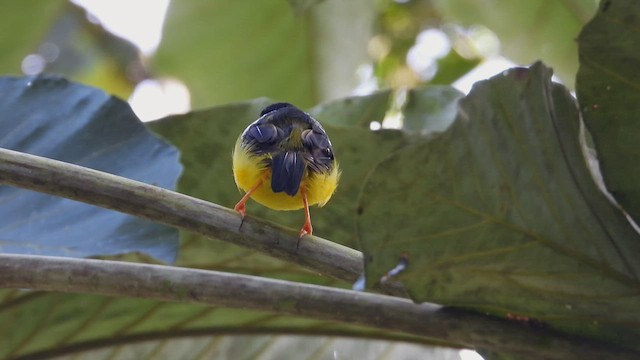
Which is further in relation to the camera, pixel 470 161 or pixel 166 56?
pixel 166 56

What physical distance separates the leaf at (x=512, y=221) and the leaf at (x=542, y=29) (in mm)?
1205

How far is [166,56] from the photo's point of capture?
9.84 feet

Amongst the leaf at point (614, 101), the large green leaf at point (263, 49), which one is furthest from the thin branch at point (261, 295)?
the large green leaf at point (263, 49)

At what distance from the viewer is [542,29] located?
2.44 m

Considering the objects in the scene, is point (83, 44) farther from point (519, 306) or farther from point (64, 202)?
point (519, 306)

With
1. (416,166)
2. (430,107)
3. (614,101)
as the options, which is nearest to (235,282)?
(416,166)

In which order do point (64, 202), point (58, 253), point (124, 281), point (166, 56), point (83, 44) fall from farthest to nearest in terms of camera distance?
point (83, 44)
point (166, 56)
point (64, 202)
point (58, 253)
point (124, 281)

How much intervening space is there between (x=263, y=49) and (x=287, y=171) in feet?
4.36

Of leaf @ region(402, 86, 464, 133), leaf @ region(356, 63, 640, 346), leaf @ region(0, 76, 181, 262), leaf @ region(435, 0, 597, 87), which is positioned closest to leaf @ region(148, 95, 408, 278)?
leaf @ region(0, 76, 181, 262)

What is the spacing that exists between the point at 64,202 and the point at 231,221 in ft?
2.29

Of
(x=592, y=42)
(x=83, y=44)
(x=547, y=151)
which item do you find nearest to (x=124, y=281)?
(x=547, y=151)

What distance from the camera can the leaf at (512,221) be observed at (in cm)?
113

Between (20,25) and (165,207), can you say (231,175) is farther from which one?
(20,25)

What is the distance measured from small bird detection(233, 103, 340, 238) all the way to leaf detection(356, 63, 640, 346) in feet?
1.74
